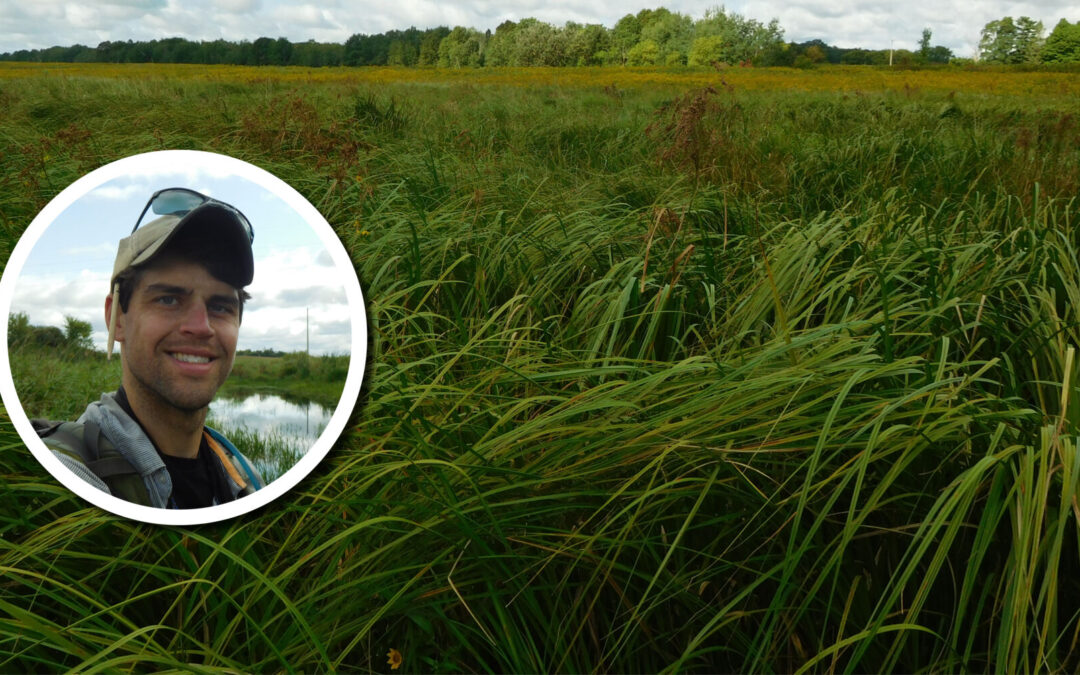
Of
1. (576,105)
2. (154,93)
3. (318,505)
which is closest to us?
(318,505)

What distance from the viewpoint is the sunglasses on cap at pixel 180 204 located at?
101 cm

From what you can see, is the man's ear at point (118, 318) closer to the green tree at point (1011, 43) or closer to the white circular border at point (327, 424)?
the white circular border at point (327, 424)

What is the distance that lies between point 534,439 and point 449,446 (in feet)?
0.68

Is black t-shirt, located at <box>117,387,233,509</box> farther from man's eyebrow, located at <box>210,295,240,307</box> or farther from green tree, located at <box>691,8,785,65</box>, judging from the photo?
green tree, located at <box>691,8,785,65</box>

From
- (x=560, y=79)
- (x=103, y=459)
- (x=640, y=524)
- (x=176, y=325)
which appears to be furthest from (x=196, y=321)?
(x=560, y=79)

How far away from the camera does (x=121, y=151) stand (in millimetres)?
4500

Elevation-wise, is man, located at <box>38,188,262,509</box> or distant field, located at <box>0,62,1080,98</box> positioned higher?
distant field, located at <box>0,62,1080,98</box>

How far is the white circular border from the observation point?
1.06m

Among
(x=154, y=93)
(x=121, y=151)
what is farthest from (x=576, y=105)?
(x=121, y=151)

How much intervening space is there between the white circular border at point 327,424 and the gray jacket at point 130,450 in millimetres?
17

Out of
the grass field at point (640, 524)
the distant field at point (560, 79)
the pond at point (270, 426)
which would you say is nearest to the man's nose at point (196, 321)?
the pond at point (270, 426)

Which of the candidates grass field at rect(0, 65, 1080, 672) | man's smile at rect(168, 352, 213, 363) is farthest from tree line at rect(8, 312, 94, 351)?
grass field at rect(0, 65, 1080, 672)

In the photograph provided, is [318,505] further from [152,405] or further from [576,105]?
[576,105]

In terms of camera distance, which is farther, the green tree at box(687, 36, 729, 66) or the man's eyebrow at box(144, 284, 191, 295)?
the green tree at box(687, 36, 729, 66)
